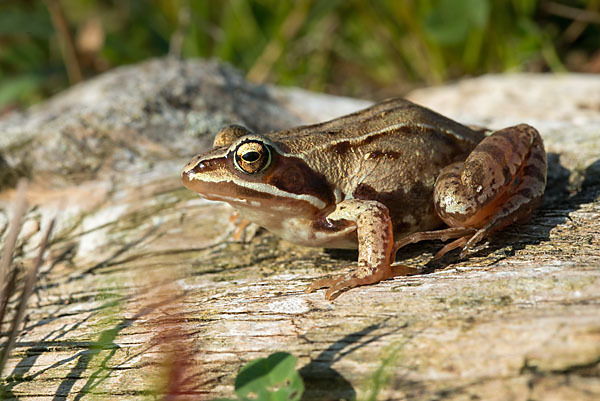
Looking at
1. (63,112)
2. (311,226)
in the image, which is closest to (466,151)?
(311,226)

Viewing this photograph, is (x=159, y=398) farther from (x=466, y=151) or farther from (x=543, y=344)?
(x=466, y=151)

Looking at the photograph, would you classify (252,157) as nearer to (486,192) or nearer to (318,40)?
(486,192)

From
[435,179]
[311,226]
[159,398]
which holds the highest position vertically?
[435,179]

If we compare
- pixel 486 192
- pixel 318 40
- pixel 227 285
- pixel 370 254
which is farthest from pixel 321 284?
pixel 318 40


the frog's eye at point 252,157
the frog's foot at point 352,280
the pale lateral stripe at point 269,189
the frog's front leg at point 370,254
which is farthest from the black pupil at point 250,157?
the frog's foot at point 352,280

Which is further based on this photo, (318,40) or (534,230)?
(318,40)

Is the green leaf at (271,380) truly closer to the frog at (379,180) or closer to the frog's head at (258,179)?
the frog at (379,180)
